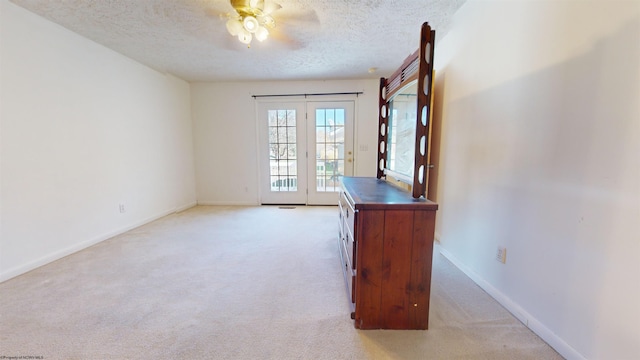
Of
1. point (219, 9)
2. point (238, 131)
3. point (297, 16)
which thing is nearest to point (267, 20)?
point (297, 16)

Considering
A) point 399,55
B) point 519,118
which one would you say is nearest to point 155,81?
point 399,55

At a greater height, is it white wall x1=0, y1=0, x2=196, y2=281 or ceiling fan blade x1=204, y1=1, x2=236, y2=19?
ceiling fan blade x1=204, y1=1, x2=236, y2=19

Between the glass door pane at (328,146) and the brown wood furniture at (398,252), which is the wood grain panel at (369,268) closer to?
the brown wood furniture at (398,252)

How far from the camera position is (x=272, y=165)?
486 cm

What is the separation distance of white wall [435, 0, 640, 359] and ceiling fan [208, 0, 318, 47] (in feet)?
5.12

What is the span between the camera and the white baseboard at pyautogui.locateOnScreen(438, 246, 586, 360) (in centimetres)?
128

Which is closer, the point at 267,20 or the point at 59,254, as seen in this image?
the point at 267,20

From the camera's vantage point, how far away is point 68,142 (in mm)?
2596

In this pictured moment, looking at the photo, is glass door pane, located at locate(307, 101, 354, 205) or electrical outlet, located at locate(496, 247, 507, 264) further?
glass door pane, located at locate(307, 101, 354, 205)

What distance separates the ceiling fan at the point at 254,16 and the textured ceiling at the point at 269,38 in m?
0.02

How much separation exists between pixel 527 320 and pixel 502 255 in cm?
40

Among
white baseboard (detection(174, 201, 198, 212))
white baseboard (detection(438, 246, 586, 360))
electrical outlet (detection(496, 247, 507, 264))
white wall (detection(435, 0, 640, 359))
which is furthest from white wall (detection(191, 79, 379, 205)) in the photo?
electrical outlet (detection(496, 247, 507, 264))

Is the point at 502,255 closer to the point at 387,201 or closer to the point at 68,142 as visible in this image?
A: the point at 387,201

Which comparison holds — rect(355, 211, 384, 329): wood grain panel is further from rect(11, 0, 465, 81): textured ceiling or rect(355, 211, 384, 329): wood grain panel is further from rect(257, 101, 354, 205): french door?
rect(257, 101, 354, 205): french door
